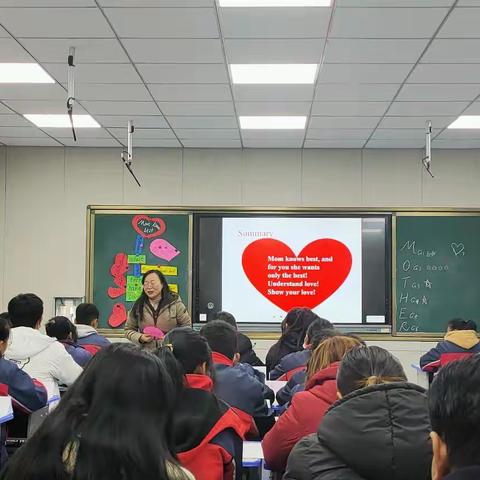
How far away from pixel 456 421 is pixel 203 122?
5.65 metres

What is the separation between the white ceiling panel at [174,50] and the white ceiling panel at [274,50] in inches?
4.1

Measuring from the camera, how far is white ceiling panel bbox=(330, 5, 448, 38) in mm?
3818

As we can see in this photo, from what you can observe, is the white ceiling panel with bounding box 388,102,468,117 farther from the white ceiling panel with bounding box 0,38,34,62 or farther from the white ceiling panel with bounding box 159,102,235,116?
the white ceiling panel with bounding box 0,38,34,62

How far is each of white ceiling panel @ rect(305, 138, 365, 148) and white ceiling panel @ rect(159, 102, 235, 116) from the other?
4.77 ft

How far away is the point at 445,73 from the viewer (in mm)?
4914

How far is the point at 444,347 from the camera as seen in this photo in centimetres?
553

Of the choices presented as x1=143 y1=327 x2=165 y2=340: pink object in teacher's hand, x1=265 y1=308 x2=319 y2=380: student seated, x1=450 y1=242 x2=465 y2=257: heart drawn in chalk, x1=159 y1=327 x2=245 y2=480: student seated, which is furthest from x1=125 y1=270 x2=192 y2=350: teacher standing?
x1=450 y1=242 x2=465 y2=257: heart drawn in chalk

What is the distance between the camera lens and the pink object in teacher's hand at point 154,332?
484 cm

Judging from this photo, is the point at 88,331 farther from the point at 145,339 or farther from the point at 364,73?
the point at 364,73

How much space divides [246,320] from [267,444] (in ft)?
16.5

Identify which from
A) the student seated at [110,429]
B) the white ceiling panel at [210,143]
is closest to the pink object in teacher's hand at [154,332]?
the white ceiling panel at [210,143]

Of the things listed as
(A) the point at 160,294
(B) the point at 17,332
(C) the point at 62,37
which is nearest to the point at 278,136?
(A) the point at 160,294

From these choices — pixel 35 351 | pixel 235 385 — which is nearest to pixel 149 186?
pixel 35 351

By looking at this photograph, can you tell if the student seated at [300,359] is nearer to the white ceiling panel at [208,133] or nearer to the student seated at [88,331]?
the student seated at [88,331]
